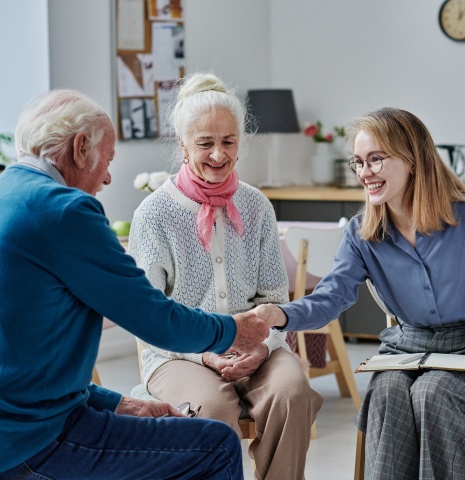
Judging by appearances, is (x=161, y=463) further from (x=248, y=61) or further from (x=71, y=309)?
(x=248, y=61)

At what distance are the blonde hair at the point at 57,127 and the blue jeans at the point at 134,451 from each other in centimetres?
53

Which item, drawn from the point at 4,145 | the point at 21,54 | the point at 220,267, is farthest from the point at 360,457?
the point at 21,54

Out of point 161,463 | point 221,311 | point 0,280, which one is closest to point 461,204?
point 221,311

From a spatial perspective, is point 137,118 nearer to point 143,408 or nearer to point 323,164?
point 323,164

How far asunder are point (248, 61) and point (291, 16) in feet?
1.45

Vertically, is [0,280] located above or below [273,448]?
above

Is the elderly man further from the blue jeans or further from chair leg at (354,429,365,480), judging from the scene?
chair leg at (354,429,365,480)

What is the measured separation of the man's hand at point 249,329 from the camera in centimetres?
223

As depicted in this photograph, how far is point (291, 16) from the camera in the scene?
6145 millimetres

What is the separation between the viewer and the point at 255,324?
90.4 inches

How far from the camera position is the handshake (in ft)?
7.37

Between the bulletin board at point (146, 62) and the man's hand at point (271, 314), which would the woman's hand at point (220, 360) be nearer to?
the man's hand at point (271, 314)

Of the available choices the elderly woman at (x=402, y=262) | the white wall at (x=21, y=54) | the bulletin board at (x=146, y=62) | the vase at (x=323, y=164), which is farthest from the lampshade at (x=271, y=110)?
the elderly woman at (x=402, y=262)

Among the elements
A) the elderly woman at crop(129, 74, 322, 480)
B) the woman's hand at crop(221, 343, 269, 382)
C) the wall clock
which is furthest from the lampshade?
the woman's hand at crop(221, 343, 269, 382)
